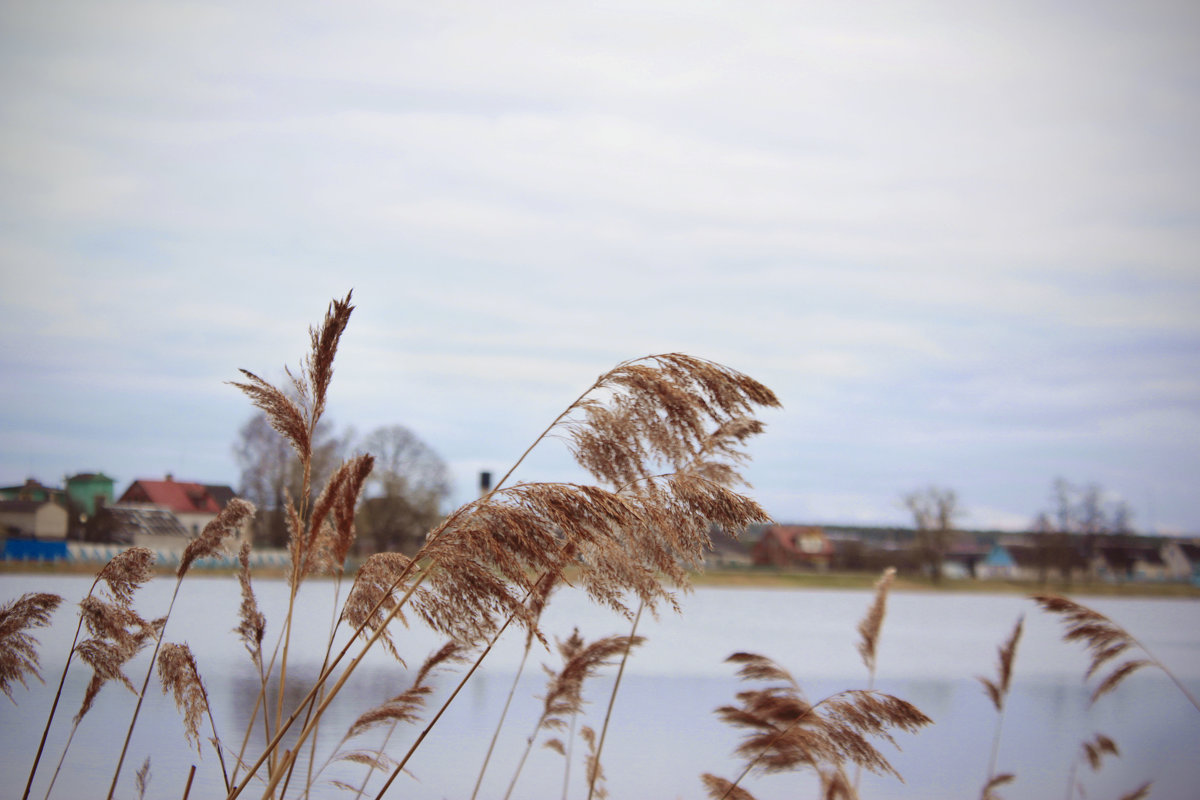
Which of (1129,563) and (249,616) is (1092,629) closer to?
(249,616)

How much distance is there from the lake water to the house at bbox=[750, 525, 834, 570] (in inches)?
1311

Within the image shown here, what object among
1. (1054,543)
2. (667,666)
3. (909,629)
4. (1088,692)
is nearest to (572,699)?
(667,666)

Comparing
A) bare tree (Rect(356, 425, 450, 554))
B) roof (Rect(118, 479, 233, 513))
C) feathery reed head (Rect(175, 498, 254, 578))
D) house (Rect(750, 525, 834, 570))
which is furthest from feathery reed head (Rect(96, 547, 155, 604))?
Answer: house (Rect(750, 525, 834, 570))

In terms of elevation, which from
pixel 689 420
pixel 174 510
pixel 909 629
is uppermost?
pixel 689 420

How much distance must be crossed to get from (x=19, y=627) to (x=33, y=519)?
1090 cm

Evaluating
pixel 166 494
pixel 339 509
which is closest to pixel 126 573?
pixel 339 509

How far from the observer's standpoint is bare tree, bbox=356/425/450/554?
23375mm

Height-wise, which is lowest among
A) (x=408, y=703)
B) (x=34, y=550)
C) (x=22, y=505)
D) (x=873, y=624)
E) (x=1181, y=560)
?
(x=1181, y=560)

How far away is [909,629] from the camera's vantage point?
1473 inches

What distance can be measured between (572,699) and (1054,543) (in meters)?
63.6

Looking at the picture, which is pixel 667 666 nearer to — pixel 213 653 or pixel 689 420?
pixel 213 653

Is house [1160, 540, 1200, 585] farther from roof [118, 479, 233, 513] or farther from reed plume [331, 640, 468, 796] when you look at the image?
reed plume [331, 640, 468, 796]

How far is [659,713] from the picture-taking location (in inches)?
639

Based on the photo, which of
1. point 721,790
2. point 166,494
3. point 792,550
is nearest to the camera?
point 721,790
